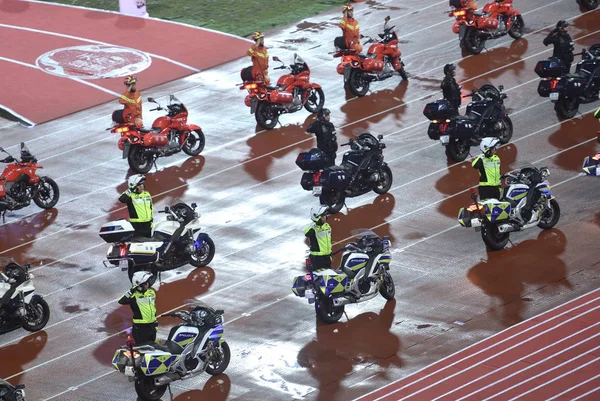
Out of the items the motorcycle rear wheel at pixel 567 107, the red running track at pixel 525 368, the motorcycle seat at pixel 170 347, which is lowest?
the red running track at pixel 525 368

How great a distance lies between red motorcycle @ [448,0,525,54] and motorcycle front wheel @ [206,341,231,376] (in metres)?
16.4

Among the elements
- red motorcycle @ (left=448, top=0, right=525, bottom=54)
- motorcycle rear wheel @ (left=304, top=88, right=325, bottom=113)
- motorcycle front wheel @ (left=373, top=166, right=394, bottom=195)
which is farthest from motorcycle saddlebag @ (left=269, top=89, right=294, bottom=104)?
red motorcycle @ (left=448, top=0, right=525, bottom=54)

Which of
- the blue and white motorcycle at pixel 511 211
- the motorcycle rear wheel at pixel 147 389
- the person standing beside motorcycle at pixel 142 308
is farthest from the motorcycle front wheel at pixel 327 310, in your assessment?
the blue and white motorcycle at pixel 511 211

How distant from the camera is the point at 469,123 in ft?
83.1

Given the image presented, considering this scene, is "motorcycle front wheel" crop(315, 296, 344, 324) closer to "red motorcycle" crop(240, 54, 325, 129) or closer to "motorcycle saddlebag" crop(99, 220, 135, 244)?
"motorcycle saddlebag" crop(99, 220, 135, 244)

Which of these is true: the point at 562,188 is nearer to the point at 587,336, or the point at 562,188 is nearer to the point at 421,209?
the point at 421,209

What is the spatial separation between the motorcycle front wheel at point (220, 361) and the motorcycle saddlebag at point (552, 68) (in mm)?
12425

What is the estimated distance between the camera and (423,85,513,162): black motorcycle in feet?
83.1

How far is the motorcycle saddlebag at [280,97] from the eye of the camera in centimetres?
2814

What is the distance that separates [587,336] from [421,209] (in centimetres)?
586

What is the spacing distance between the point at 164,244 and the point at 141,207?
2.54 ft

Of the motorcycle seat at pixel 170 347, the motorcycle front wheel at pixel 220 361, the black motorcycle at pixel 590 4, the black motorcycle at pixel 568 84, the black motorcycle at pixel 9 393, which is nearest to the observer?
the black motorcycle at pixel 9 393

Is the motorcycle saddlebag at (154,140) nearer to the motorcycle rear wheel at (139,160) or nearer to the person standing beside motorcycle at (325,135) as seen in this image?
the motorcycle rear wheel at (139,160)

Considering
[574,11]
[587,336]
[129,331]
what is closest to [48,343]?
[129,331]
